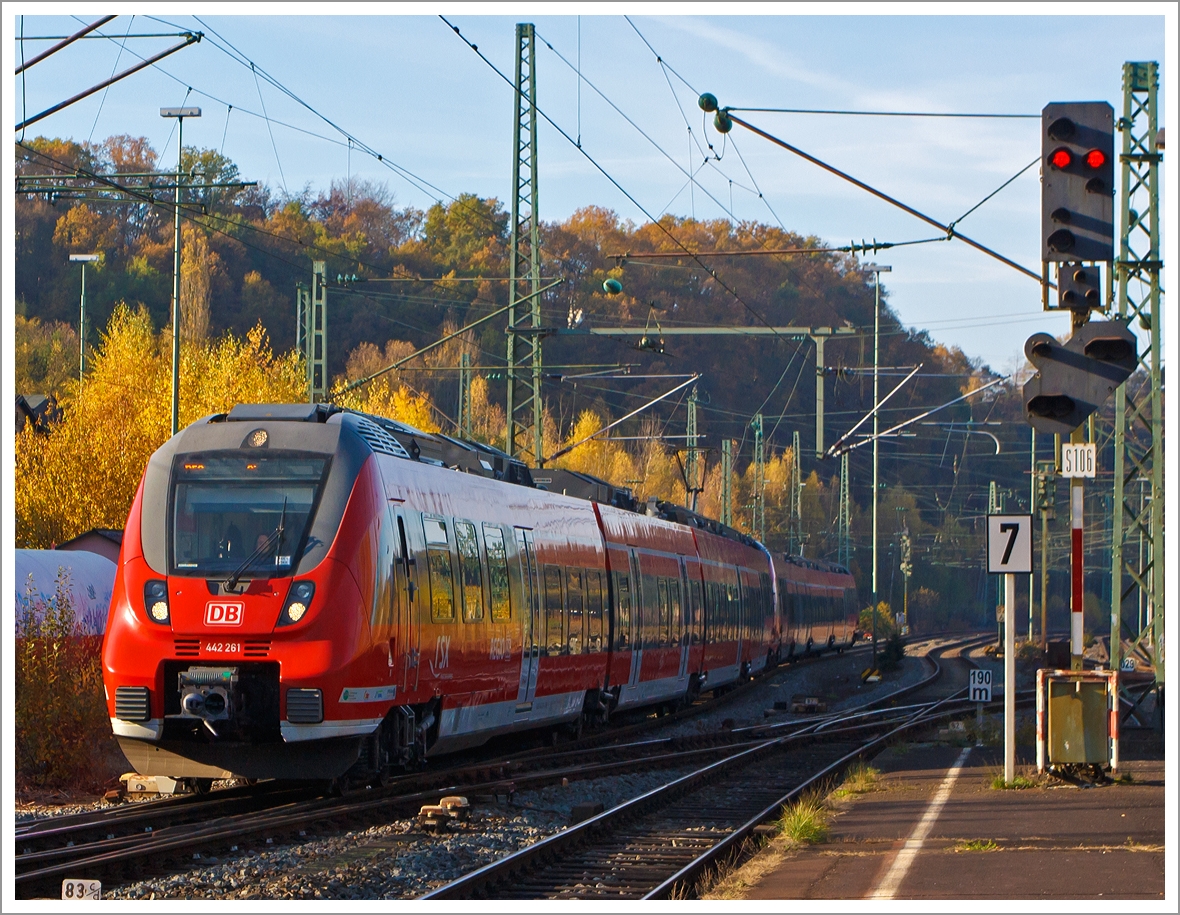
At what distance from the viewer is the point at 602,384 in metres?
98.9

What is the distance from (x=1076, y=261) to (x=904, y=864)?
4.49 m

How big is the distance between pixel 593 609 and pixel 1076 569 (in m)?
7.46

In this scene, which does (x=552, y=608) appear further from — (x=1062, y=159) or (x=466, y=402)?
(x=466, y=402)

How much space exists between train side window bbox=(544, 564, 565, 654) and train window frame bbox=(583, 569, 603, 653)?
125cm

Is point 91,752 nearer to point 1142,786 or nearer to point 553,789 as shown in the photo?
point 553,789

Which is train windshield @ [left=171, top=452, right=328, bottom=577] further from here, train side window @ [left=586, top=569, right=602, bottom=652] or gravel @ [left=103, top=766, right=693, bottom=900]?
train side window @ [left=586, top=569, right=602, bottom=652]

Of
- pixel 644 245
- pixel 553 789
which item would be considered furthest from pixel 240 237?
Result: pixel 553 789

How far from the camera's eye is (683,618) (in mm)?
26375

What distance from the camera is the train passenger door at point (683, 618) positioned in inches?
1027

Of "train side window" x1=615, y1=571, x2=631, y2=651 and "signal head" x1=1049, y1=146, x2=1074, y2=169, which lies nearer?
"signal head" x1=1049, y1=146, x2=1074, y2=169

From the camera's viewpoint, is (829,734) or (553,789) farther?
(829,734)

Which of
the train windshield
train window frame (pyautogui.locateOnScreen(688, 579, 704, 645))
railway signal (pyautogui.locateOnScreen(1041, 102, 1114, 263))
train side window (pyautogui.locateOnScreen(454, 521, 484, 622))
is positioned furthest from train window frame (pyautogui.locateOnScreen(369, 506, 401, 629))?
train window frame (pyautogui.locateOnScreen(688, 579, 704, 645))

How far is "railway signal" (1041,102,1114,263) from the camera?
11.1 meters

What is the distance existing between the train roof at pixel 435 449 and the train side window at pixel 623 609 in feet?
4.21
